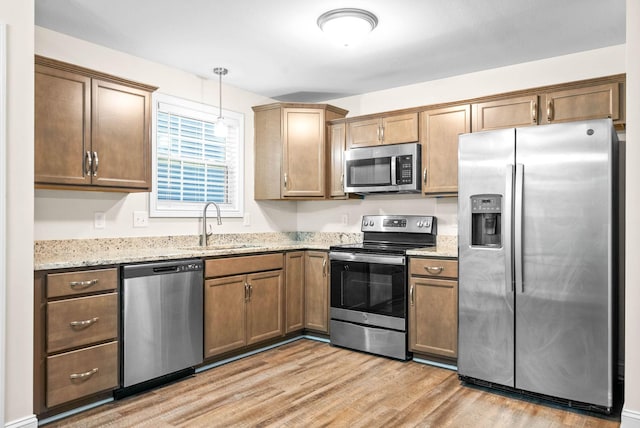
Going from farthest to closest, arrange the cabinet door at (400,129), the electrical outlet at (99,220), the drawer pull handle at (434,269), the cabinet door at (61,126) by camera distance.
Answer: the cabinet door at (400,129)
the drawer pull handle at (434,269)
the electrical outlet at (99,220)
the cabinet door at (61,126)

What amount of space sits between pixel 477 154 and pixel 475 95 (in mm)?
1160

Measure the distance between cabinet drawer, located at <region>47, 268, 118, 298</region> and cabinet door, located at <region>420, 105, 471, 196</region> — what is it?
8.19 ft

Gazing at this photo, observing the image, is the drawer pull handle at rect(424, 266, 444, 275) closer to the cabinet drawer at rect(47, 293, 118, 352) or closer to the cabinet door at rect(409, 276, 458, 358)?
the cabinet door at rect(409, 276, 458, 358)

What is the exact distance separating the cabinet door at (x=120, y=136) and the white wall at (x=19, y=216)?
2.10 ft

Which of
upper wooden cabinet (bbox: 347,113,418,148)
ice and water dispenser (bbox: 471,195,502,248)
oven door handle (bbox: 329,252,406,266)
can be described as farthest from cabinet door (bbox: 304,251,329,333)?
ice and water dispenser (bbox: 471,195,502,248)

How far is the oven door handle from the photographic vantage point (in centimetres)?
359

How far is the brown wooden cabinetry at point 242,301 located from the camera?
3.35 metres

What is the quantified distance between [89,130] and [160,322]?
1.33 meters

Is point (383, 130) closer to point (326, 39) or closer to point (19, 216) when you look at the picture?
point (326, 39)

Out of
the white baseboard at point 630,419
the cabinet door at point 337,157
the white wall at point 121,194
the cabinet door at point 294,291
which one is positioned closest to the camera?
the white baseboard at point 630,419

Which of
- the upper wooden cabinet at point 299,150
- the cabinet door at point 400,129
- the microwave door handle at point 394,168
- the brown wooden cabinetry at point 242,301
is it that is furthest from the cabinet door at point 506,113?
the brown wooden cabinetry at point 242,301

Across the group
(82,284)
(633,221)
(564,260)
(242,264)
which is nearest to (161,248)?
(242,264)

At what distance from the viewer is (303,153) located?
Answer: 4375 millimetres

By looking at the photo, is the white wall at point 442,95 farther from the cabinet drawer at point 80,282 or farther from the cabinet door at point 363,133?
the cabinet drawer at point 80,282
